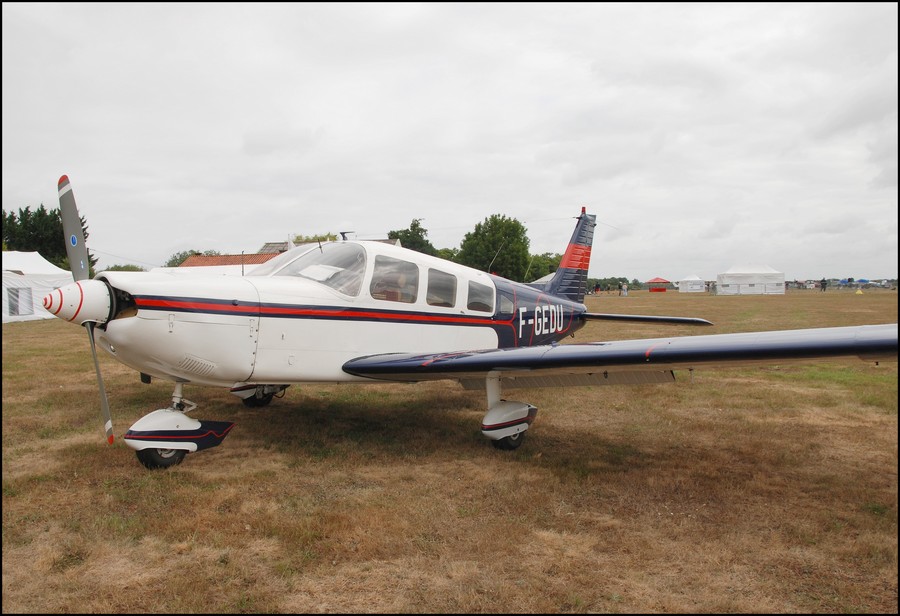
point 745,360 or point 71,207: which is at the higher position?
point 71,207

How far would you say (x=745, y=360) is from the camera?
416 centimetres

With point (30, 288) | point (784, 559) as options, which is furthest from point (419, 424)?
point (30, 288)

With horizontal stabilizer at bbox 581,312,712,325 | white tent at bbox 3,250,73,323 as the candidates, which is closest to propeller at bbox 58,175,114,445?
horizontal stabilizer at bbox 581,312,712,325

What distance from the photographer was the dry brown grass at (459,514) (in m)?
2.97

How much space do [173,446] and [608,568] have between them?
380 cm

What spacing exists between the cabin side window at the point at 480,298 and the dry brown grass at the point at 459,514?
4.84 ft

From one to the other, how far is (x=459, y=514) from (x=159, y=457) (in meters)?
2.78

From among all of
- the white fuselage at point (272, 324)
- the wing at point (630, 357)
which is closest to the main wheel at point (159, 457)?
the white fuselage at point (272, 324)

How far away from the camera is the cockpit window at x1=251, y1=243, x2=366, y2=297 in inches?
234

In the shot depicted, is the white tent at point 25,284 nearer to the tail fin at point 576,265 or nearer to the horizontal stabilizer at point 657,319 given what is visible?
the tail fin at point 576,265

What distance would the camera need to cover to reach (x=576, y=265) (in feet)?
34.2

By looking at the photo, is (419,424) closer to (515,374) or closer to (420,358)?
(420,358)

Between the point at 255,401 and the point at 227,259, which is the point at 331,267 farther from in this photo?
the point at 227,259

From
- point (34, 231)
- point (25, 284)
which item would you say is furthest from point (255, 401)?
point (34, 231)
